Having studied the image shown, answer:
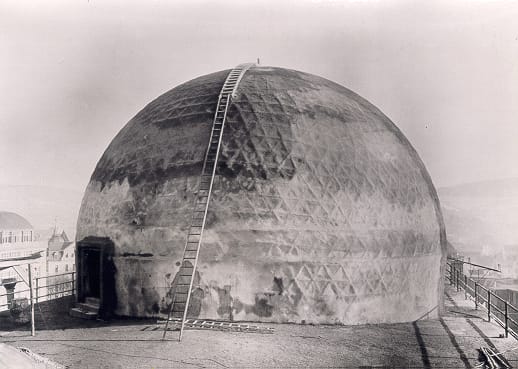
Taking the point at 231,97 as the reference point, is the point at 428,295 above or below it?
below

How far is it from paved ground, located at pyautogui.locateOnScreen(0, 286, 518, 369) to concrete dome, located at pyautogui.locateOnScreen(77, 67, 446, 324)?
0.82 metres

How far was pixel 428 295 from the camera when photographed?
41.4ft

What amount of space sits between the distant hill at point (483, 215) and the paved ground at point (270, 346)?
82093mm

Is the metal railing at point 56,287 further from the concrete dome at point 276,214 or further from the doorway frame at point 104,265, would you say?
the concrete dome at point 276,214

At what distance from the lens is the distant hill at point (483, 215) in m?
93.8

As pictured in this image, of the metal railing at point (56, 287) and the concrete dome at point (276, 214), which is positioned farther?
the metal railing at point (56, 287)

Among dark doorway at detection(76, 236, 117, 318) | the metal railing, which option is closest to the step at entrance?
dark doorway at detection(76, 236, 117, 318)

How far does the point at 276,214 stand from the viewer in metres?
11.0

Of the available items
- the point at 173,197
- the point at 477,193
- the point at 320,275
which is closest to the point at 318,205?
the point at 320,275

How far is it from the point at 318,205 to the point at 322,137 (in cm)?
190

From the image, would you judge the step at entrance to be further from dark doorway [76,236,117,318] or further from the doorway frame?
the doorway frame

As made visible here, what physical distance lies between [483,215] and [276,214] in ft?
351

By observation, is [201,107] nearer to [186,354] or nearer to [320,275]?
[320,275]

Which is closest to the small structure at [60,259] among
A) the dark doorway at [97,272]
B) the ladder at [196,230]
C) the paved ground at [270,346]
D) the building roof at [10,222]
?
the building roof at [10,222]
